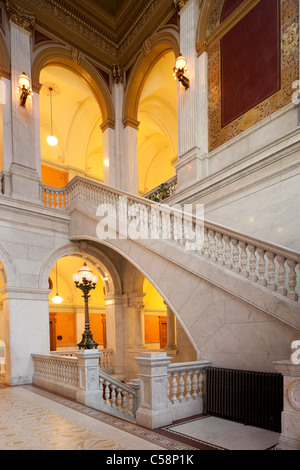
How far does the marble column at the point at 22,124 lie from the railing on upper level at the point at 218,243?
7.19 feet

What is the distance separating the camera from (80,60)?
40.4 ft

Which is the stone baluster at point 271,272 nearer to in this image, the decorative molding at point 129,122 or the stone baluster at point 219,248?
the stone baluster at point 219,248

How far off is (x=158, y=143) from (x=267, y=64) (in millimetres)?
11684

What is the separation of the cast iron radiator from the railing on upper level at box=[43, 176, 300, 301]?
1.26m

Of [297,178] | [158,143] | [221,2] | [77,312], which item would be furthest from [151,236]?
[158,143]

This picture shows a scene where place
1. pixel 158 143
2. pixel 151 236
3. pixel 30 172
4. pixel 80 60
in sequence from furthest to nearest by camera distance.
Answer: pixel 158 143
pixel 80 60
pixel 30 172
pixel 151 236

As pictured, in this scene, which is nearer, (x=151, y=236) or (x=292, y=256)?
(x=292, y=256)

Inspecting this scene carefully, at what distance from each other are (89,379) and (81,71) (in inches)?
418

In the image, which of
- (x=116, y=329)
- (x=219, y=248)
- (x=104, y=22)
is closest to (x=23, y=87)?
(x=104, y=22)

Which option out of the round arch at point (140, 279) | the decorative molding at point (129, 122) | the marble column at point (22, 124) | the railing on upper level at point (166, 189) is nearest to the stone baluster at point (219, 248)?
the round arch at point (140, 279)

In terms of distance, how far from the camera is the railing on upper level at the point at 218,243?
5.06m

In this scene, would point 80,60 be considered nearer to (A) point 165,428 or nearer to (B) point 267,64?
(B) point 267,64

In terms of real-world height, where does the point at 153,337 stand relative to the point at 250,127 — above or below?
below

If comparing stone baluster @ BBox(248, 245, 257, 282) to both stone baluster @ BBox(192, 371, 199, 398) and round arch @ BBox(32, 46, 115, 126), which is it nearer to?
stone baluster @ BBox(192, 371, 199, 398)
